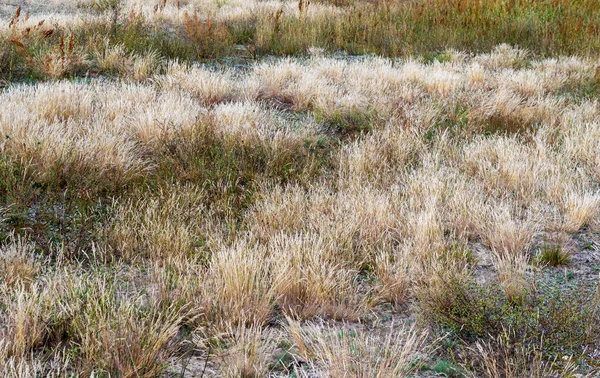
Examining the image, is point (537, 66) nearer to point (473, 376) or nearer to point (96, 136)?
point (96, 136)

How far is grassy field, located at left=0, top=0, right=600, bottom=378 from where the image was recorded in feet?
7.39

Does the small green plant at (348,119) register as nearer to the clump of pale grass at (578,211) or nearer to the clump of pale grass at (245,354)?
the clump of pale grass at (578,211)

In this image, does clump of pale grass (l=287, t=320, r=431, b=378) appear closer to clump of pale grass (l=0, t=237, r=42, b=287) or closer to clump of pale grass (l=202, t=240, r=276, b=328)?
clump of pale grass (l=202, t=240, r=276, b=328)

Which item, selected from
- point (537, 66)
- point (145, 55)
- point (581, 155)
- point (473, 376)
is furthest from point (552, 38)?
point (473, 376)

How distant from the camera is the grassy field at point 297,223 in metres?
2.25

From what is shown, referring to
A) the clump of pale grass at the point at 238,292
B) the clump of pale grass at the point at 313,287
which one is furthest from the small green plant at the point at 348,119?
the clump of pale grass at the point at 238,292

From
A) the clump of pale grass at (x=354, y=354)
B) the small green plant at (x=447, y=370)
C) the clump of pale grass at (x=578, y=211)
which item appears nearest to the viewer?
the clump of pale grass at (x=354, y=354)

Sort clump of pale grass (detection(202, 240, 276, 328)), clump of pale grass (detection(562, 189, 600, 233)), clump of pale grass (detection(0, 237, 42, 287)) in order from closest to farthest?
clump of pale grass (detection(202, 240, 276, 328)) < clump of pale grass (detection(0, 237, 42, 287)) < clump of pale grass (detection(562, 189, 600, 233))

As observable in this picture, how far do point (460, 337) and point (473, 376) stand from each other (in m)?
0.32

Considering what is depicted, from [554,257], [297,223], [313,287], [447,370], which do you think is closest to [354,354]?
[447,370]

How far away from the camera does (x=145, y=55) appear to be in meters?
8.55

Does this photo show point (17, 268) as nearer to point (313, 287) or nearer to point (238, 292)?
point (238, 292)

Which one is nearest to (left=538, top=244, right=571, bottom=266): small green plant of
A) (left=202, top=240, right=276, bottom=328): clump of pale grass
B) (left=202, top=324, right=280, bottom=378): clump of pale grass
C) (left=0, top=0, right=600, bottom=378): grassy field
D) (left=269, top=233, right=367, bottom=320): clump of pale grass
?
(left=0, top=0, right=600, bottom=378): grassy field

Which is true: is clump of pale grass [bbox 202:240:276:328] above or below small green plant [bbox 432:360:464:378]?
above
